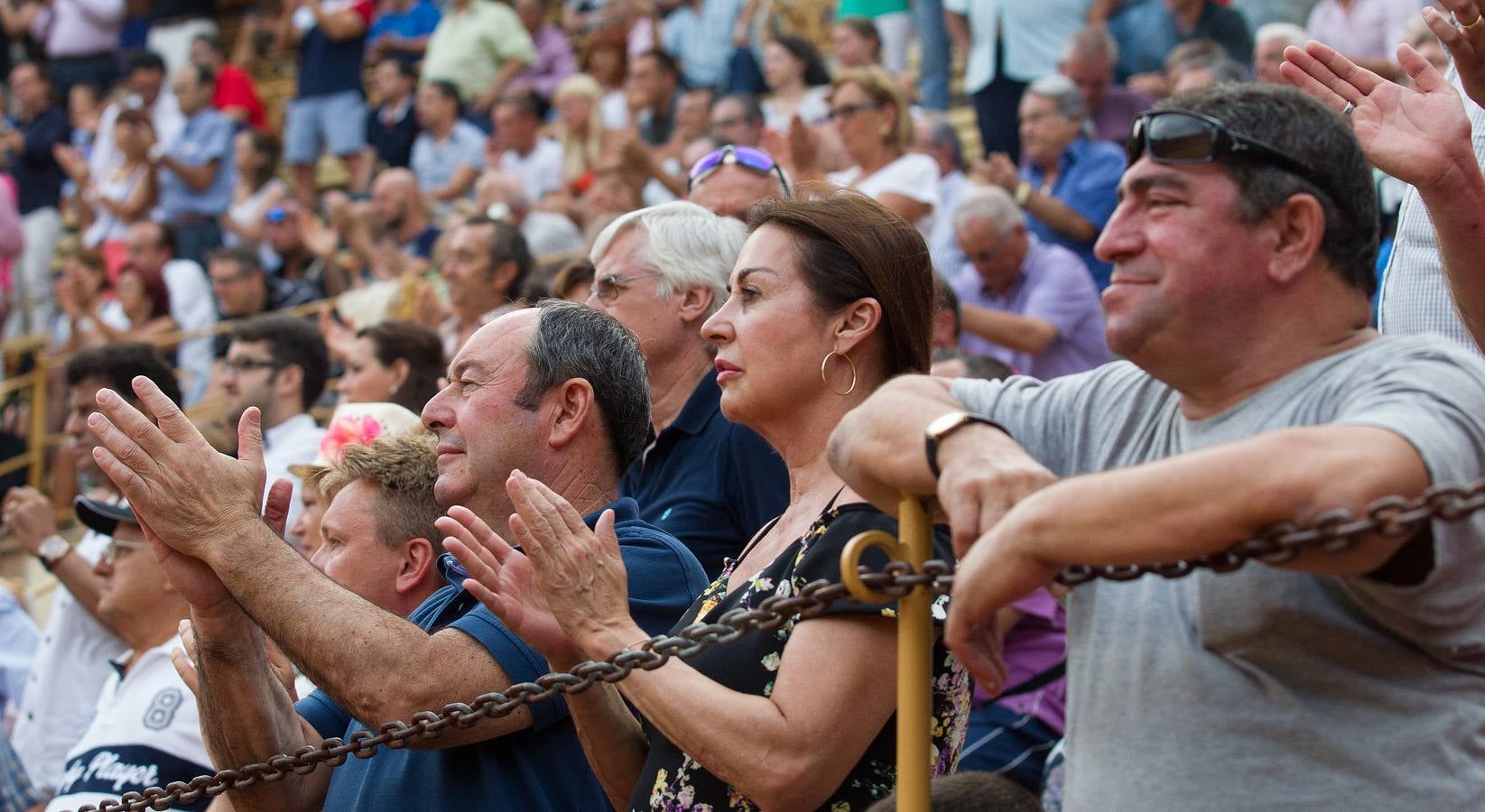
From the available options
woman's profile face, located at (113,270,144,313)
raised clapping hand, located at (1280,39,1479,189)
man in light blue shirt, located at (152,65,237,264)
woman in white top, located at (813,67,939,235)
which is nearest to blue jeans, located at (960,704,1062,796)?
raised clapping hand, located at (1280,39,1479,189)

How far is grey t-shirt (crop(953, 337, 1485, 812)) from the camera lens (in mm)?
1953

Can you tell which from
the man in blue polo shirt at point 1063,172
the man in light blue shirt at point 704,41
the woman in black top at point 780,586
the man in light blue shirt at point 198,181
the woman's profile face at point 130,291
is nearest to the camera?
the woman in black top at point 780,586

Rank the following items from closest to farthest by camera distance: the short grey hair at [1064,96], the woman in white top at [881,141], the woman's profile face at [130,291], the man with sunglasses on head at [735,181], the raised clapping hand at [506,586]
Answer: the raised clapping hand at [506,586] < the man with sunglasses on head at [735,181] < the woman in white top at [881,141] < the short grey hair at [1064,96] < the woman's profile face at [130,291]

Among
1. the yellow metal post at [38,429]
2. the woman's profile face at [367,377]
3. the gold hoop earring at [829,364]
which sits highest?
the gold hoop earring at [829,364]

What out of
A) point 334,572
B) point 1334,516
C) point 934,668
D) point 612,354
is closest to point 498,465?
point 612,354

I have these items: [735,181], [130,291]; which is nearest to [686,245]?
[735,181]

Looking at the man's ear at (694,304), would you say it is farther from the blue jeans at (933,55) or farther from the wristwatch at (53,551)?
the blue jeans at (933,55)

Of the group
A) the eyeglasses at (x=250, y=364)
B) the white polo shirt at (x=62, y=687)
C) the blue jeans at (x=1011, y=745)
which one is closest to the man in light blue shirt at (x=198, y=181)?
the eyeglasses at (x=250, y=364)

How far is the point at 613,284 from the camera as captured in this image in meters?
4.38

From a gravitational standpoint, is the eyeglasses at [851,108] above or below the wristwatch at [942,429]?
below

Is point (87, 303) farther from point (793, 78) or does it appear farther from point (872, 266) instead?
point (872, 266)

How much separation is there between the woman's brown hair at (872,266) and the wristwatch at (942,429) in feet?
2.85

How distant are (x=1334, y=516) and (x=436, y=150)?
37.5 feet

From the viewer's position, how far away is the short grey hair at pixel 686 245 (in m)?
4.35
